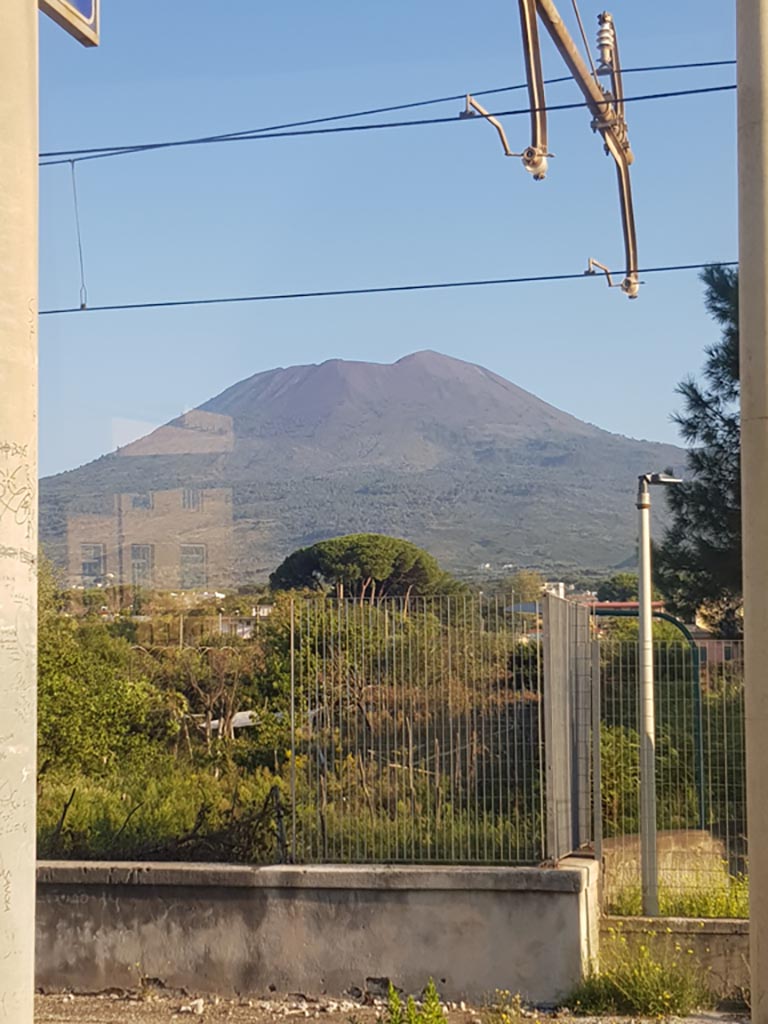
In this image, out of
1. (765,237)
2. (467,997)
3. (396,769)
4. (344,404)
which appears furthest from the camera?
(344,404)

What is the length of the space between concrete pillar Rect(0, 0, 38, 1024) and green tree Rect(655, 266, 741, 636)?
54.2 feet

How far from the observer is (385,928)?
28.6 feet

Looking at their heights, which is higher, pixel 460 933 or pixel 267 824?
pixel 267 824

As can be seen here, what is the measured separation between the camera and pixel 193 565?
2227 inches

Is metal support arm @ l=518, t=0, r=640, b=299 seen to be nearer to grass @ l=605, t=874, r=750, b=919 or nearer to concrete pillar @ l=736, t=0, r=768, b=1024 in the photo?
concrete pillar @ l=736, t=0, r=768, b=1024

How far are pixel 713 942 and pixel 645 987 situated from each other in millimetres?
765

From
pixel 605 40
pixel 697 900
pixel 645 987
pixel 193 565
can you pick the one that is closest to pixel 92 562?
pixel 193 565

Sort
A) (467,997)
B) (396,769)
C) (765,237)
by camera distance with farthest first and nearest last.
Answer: (396,769) < (467,997) < (765,237)

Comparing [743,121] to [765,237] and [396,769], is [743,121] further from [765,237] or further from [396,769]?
[396,769]

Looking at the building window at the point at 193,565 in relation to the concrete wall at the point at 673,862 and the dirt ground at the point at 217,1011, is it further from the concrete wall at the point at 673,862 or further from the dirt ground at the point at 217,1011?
the concrete wall at the point at 673,862

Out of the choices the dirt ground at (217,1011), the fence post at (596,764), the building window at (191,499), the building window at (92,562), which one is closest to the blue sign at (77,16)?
the fence post at (596,764)

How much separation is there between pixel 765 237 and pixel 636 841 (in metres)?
5.26

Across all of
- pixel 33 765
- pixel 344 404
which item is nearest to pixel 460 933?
pixel 33 765

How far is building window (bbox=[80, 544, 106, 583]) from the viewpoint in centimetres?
4344
